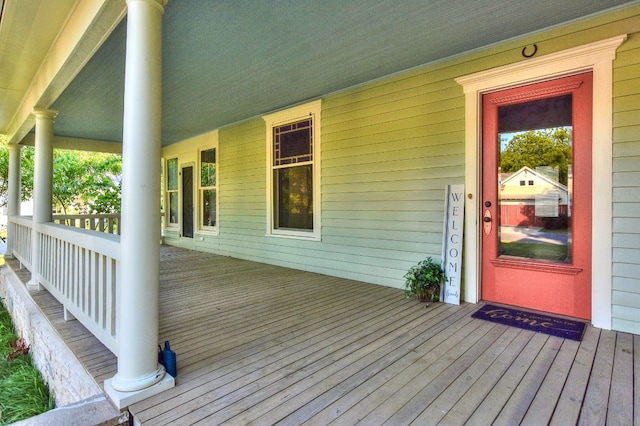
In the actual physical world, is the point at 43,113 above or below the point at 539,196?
above

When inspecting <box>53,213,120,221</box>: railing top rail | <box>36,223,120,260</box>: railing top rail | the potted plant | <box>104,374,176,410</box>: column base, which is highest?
<box>53,213,120,221</box>: railing top rail

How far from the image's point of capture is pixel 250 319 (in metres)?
3.00

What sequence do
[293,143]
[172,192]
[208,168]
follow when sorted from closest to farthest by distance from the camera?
[293,143] → [208,168] → [172,192]

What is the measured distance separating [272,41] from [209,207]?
4842mm

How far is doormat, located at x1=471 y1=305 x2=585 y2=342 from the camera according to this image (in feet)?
8.70

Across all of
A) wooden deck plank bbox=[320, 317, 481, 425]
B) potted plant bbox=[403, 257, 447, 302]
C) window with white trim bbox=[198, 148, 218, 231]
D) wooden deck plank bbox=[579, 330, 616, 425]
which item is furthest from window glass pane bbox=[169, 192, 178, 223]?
wooden deck plank bbox=[579, 330, 616, 425]

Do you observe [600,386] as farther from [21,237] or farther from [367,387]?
[21,237]

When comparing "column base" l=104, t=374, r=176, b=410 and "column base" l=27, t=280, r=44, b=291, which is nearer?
"column base" l=104, t=374, r=176, b=410

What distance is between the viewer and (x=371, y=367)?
2.11 meters

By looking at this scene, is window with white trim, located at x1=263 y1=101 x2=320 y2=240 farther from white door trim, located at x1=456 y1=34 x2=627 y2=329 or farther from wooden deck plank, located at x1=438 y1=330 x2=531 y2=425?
wooden deck plank, located at x1=438 y1=330 x2=531 y2=425

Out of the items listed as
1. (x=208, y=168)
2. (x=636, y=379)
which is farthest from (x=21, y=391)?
(x=208, y=168)

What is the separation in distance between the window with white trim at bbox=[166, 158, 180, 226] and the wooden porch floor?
5218 mm

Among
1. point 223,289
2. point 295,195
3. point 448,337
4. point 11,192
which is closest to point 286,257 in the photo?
point 295,195

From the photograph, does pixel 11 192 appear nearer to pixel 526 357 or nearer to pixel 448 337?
pixel 448 337
